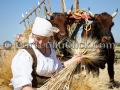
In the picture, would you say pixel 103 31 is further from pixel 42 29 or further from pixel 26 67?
pixel 26 67

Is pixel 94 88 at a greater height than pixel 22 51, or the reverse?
pixel 22 51

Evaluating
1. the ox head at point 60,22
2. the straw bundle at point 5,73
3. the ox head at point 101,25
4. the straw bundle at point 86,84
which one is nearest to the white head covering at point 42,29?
the straw bundle at point 86,84

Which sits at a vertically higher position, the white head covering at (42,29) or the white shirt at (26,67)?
the white head covering at (42,29)

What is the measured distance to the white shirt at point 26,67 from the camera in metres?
2.40

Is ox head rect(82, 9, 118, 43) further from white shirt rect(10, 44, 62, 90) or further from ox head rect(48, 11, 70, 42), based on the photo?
white shirt rect(10, 44, 62, 90)

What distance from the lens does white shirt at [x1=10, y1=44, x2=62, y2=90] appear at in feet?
7.88

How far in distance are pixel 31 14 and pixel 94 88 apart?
14.6 feet

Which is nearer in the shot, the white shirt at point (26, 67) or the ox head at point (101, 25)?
the white shirt at point (26, 67)

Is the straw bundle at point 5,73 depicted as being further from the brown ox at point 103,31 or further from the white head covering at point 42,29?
the brown ox at point 103,31

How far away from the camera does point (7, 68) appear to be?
355cm

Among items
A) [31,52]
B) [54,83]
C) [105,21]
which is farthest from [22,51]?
[105,21]

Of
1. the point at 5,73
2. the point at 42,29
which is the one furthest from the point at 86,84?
the point at 5,73

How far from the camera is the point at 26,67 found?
248cm

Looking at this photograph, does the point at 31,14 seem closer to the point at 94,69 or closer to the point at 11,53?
the point at 94,69
